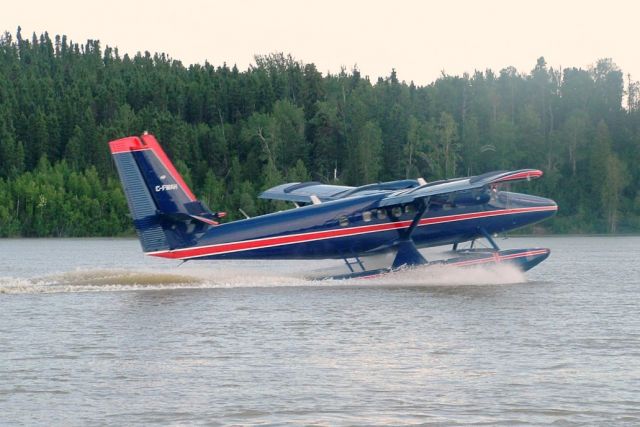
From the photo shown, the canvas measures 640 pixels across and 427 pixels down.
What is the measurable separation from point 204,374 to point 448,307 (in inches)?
397

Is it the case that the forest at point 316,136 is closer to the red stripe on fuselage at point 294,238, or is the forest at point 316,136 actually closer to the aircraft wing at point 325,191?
the aircraft wing at point 325,191

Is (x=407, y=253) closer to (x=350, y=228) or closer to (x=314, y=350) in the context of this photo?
(x=350, y=228)

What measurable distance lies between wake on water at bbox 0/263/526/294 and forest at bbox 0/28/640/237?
66.1 m

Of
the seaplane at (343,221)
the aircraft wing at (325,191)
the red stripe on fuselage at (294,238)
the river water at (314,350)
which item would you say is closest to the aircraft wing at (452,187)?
the seaplane at (343,221)

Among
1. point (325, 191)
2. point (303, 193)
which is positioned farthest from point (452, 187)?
point (303, 193)

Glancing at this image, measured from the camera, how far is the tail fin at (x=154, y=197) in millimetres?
28234

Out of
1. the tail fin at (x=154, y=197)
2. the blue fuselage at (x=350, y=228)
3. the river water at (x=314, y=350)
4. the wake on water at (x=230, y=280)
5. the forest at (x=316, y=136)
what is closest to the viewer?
the river water at (x=314, y=350)

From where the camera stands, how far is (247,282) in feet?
104

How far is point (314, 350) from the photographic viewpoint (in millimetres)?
19750

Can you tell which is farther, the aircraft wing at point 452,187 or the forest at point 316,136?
the forest at point 316,136

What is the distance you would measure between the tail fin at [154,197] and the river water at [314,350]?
1.45 metres

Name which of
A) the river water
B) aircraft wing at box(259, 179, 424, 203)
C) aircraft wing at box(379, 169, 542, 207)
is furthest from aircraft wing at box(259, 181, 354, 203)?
aircraft wing at box(379, 169, 542, 207)

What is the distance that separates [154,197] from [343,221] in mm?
5019

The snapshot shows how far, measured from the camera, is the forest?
3989 inches
